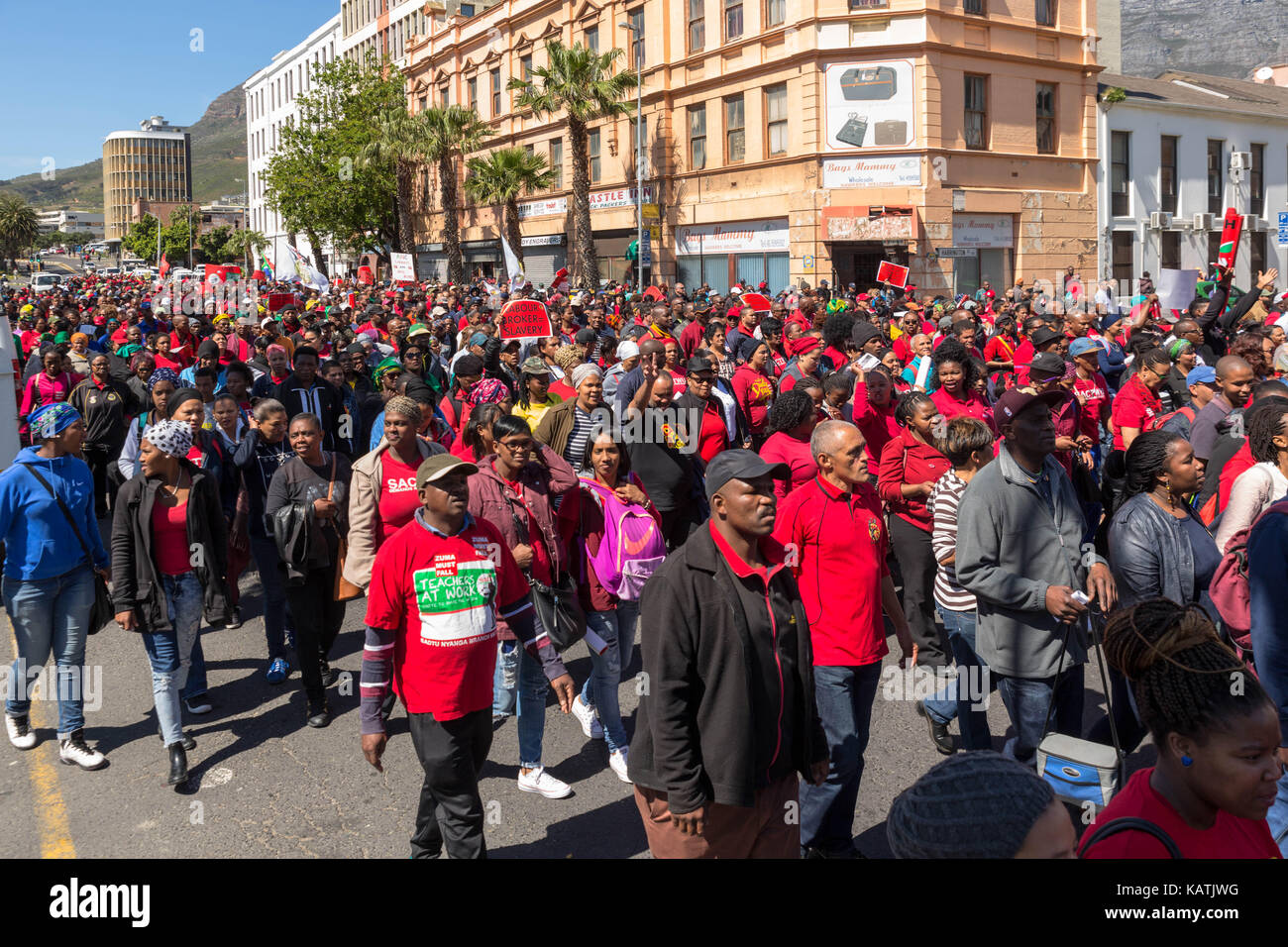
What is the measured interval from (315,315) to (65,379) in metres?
6.71

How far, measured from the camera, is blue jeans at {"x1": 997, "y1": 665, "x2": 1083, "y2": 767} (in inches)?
169

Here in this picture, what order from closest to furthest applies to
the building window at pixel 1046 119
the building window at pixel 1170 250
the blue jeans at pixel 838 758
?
the blue jeans at pixel 838 758
the building window at pixel 1046 119
the building window at pixel 1170 250

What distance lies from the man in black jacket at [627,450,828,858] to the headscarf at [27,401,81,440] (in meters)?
4.05

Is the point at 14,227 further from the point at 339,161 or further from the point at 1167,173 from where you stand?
the point at 1167,173

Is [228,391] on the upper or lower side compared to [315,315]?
lower

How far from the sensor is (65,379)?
1126cm

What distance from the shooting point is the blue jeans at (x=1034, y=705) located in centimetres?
430

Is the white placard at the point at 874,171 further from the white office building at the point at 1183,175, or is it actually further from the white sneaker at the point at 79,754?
the white sneaker at the point at 79,754

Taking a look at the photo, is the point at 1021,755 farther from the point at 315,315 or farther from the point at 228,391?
the point at 315,315

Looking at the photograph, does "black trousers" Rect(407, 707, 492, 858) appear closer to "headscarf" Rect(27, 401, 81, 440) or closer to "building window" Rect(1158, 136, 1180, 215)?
"headscarf" Rect(27, 401, 81, 440)

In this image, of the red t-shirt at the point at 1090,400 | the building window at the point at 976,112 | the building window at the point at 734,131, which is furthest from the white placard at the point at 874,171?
the red t-shirt at the point at 1090,400

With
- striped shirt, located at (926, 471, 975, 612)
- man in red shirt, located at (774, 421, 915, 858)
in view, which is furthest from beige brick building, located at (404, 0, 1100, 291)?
man in red shirt, located at (774, 421, 915, 858)

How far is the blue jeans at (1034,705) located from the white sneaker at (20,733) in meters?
5.31

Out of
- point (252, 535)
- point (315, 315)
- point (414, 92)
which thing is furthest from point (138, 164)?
point (252, 535)
